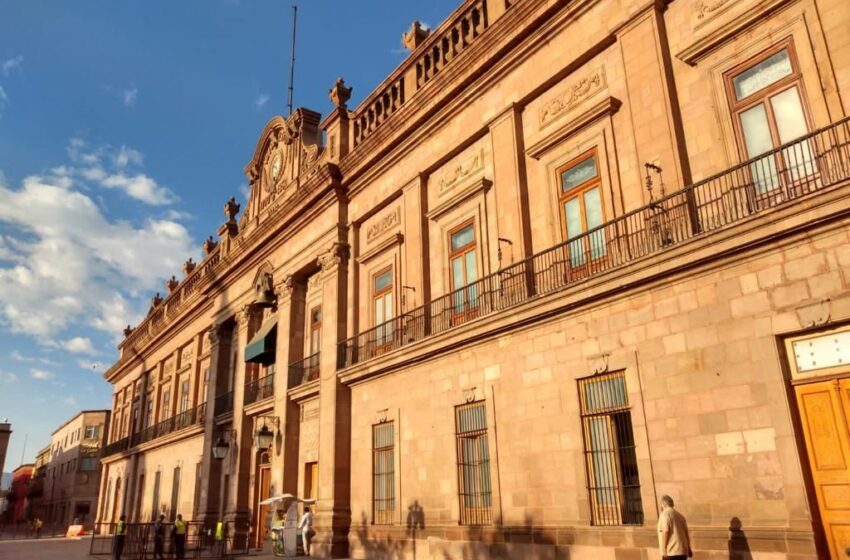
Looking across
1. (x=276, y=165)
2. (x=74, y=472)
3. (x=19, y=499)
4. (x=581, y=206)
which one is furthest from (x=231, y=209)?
(x=19, y=499)

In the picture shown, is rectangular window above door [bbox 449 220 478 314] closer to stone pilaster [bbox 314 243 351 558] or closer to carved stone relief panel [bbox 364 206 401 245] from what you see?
carved stone relief panel [bbox 364 206 401 245]

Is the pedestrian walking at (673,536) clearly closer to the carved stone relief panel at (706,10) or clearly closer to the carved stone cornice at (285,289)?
the carved stone relief panel at (706,10)

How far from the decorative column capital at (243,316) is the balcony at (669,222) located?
10209 millimetres

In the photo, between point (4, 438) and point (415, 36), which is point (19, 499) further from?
point (415, 36)

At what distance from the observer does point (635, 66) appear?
10664mm

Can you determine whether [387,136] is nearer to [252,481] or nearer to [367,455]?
[367,455]

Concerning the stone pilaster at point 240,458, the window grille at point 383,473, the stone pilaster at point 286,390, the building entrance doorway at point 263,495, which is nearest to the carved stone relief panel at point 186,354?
the stone pilaster at point 240,458

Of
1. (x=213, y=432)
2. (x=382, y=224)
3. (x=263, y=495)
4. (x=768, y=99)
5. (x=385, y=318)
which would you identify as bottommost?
(x=263, y=495)

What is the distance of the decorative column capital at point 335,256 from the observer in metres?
17.5

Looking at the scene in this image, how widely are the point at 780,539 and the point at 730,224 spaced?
12.1ft

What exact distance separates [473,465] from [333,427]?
4.67 metres

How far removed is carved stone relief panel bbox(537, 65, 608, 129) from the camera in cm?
1155

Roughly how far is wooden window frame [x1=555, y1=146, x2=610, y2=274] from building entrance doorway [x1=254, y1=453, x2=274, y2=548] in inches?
497

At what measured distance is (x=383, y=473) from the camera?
14875mm
